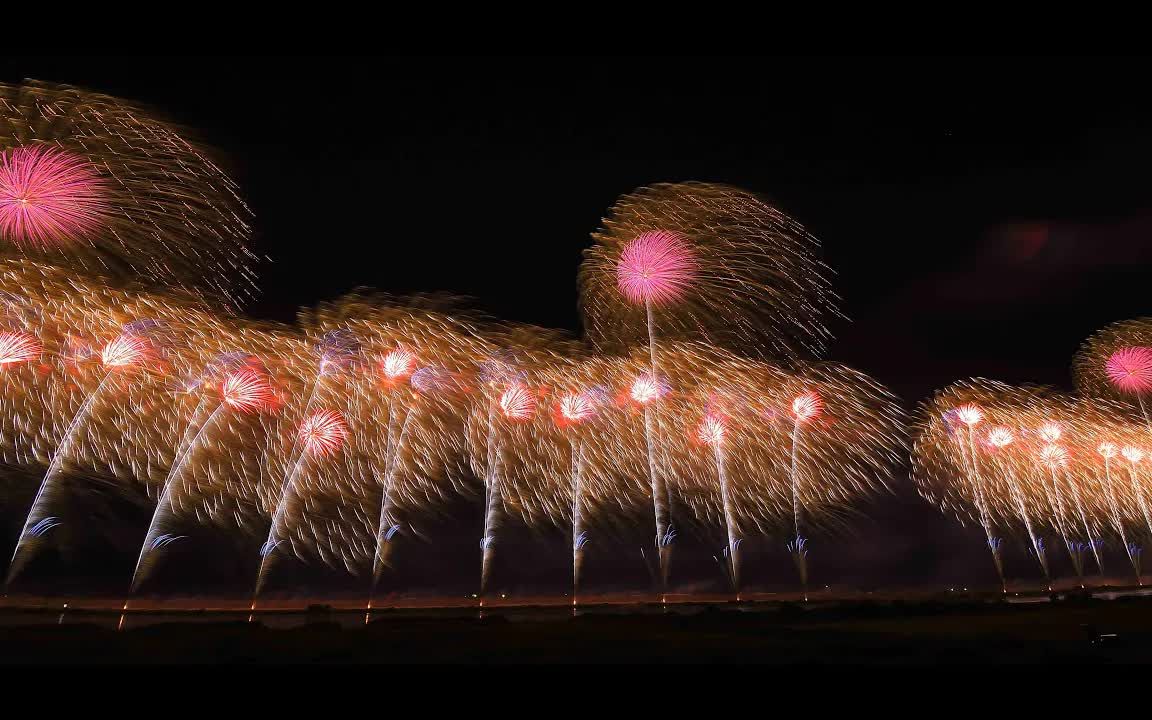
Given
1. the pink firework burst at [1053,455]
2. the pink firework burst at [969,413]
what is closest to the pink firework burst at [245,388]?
the pink firework burst at [969,413]

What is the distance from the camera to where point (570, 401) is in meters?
43.4

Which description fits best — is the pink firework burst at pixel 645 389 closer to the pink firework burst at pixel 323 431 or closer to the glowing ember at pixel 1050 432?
the pink firework burst at pixel 323 431

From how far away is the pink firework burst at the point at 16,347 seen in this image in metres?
30.2

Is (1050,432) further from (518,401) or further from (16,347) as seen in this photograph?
(16,347)

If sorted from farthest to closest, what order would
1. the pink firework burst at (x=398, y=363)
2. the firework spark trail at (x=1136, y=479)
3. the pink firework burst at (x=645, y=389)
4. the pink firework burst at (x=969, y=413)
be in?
the firework spark trail at (x=1136, y=479)
the pink firework burst at (x=969, y=413)
the pink firework burst at (x=645, y=389)
the pink firework burst at (x=398, y=363)

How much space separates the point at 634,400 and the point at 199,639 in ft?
76.1

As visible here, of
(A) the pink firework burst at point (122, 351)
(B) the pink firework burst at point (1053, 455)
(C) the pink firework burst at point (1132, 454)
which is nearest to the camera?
(A) the pink firework burst at point (122, 351)

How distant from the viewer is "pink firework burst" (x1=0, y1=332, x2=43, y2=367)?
99.2 feet

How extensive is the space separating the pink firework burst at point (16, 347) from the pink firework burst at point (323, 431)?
13.3m

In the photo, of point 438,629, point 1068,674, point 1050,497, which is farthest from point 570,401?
point 1050,497

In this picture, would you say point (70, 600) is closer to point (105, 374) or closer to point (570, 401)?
point (105, 374)

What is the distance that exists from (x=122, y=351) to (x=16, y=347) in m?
3.63

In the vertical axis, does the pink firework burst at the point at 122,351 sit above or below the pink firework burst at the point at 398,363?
below

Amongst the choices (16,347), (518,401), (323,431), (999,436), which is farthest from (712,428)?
(16,347)
